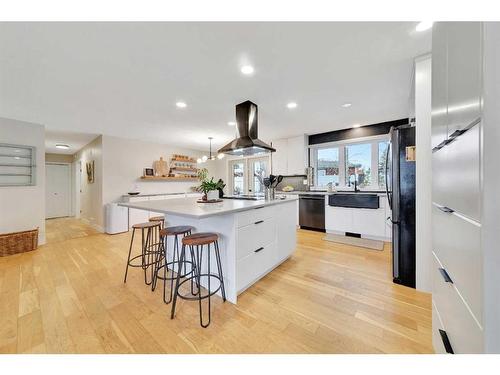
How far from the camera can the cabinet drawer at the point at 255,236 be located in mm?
1902

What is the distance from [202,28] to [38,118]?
3814mm

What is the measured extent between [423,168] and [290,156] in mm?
3469

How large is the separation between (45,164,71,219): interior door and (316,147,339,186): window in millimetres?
8676

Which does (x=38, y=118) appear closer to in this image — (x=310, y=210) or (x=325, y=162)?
(x=310, y=210)

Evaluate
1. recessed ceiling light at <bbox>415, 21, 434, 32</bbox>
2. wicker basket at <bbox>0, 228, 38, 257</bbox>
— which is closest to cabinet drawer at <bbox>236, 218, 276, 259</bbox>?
recessed ceiling light at <bbox>415, 21, 434, 32</bbox>

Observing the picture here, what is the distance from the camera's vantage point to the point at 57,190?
22.7ft

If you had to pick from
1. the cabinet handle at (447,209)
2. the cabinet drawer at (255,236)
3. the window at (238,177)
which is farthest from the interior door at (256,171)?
the cabinet handle at (447,209)

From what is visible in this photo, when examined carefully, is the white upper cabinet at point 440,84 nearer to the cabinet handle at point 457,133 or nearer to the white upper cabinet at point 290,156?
the cabinet handle at point 457,133

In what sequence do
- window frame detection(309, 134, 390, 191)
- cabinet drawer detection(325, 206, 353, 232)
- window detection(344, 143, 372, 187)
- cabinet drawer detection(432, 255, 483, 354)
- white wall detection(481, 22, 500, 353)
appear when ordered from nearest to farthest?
1. white wall detection(481, 22, 500, 353)
2. cabinet drawer detection(432, 255, 483, 354)
3. cabinet drawer detection(325, 206, 353, 232)
4. window frame detection(309, 134, 390, 191)
5. window detection(344, 143, 372, 187)

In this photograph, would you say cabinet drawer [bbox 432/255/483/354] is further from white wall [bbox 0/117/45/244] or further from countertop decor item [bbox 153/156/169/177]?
countertop decor item [bbox 153/156/169/177]

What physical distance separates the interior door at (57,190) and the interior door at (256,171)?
261 inches

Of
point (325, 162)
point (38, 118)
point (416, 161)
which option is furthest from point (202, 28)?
point (325, 162)

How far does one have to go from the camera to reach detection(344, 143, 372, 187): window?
14.5 ft
